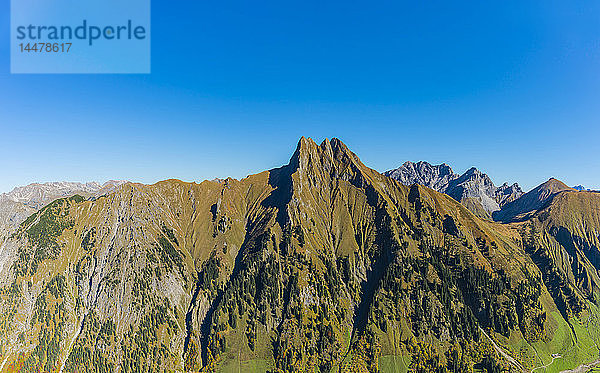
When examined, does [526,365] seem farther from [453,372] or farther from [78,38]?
[78,38]

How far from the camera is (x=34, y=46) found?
280 ft

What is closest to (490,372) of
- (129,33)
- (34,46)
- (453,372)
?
(453,372)

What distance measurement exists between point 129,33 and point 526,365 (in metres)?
288

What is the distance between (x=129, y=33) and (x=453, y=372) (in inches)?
10234

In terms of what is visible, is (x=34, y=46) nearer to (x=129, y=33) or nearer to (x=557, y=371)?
(x=129, y=33)

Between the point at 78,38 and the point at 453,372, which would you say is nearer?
the point at 78,38

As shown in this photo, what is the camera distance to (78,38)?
8044 cm

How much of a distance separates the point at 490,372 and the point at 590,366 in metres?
74.3

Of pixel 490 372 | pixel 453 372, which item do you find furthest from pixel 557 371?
pixel 453 372

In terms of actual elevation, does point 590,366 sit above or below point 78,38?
below

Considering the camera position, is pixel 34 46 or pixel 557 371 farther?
pixel 557 371

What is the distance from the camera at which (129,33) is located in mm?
81188

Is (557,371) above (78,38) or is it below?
below

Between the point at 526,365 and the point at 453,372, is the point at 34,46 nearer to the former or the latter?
the point at 453,372
